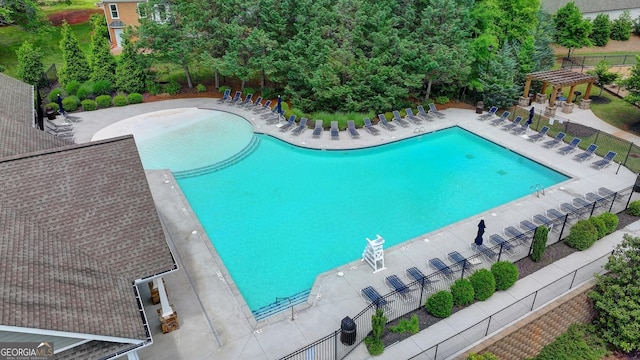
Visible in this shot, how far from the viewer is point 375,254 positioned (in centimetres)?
1546

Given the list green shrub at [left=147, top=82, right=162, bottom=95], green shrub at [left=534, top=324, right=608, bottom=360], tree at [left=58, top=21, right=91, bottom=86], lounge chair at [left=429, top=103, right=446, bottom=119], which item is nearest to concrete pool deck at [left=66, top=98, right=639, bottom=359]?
green shrub at [left=534, top=324, right=608, bottom=360]

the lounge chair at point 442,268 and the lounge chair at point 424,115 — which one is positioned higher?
the lounge chair at point 424,115

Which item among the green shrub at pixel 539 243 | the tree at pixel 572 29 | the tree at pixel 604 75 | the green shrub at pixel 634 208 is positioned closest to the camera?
the green shrub at pixel 539 243

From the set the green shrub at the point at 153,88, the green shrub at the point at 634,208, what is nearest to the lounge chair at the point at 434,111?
the green shrub at the point at 634,208

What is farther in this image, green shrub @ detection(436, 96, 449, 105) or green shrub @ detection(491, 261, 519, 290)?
green shrub @ detection(436, 96, 449, 105)

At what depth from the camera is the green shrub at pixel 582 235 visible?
54.0ft

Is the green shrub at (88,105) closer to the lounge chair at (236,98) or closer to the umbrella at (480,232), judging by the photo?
the lounge chair at (236,98)

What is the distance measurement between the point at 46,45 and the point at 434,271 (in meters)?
46.1

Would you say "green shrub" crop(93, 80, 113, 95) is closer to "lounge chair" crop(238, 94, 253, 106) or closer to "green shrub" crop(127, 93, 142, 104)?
"green shrub" crop(127, 93, 142, 104)

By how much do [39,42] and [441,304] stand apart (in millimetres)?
48168

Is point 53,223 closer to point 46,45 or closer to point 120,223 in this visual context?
point 120,223

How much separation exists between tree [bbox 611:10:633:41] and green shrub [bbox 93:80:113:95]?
4782 cm

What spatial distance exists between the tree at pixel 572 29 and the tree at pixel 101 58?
3814 centimetres

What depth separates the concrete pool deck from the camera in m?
12.8
